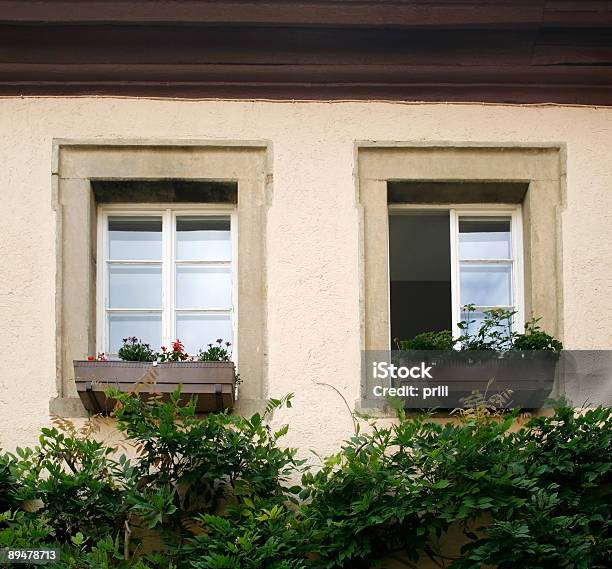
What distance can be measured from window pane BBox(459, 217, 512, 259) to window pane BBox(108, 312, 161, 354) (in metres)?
2.08

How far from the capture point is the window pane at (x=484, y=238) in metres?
8.78

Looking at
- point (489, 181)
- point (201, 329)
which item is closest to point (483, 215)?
point (489, 181)

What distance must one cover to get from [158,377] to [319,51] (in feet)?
7.90

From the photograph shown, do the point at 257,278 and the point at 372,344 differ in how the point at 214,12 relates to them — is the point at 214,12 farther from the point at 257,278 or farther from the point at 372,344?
the point at 372,344

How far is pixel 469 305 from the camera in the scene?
8.50 meters

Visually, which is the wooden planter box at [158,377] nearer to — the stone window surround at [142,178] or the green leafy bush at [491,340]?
the stone window surround at [142,178]

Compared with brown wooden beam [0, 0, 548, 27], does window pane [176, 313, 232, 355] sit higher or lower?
lower

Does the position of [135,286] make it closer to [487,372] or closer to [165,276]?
[165,276]

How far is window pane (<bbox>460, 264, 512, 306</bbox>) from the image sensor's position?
8680mm

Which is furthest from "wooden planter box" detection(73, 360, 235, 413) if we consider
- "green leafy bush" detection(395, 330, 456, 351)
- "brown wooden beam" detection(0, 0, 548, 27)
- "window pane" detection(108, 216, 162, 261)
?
"brown wooden beam" detection(0, 0, 548, 27)

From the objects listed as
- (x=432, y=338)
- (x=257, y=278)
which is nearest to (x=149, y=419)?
(x=257, y=278)

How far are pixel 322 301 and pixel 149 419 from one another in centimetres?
138

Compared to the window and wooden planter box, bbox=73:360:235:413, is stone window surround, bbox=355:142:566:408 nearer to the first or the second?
the window

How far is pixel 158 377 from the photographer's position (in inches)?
310
